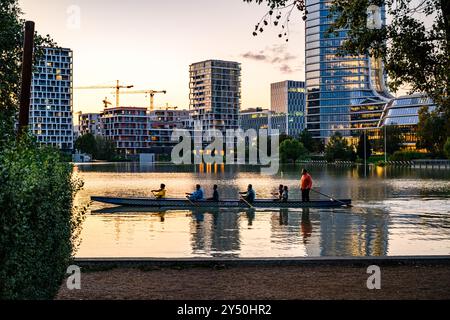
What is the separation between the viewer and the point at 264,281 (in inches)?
531

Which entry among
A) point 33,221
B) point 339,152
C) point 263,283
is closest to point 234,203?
point 263,283

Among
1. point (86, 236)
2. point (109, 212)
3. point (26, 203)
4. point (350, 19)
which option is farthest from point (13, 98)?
point (26, 203)

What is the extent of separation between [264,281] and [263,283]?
23cm

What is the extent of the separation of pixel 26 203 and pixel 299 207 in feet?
102

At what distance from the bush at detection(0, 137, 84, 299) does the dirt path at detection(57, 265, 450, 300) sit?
1.66 meters

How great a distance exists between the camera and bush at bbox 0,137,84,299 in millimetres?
7160

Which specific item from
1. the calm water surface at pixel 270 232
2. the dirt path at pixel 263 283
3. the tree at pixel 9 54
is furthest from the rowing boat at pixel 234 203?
the dirt path at pixel 263 283

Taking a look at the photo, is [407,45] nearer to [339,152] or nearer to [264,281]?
[264,281]

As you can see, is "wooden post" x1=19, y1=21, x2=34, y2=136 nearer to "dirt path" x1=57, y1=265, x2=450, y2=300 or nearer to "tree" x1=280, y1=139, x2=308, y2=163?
"dirt path" x1=57, y1=265, x2=450, y2=300

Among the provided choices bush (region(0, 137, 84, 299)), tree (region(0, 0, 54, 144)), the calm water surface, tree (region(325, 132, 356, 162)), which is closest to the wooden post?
bush (region(0, 137, 84, 299))

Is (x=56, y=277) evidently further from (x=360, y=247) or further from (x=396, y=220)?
(x=396, y=220)

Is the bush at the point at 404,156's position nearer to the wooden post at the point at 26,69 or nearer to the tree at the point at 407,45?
the tree at the point at 407,45

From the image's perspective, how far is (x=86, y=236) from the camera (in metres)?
25.6

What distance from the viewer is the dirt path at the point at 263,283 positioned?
1212 cm
